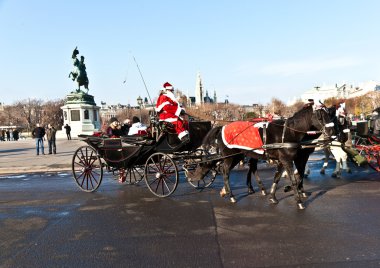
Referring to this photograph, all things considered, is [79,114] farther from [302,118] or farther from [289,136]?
[302,118]

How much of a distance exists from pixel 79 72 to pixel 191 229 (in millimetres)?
39525

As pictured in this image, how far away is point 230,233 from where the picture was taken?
A: 5.67 meters

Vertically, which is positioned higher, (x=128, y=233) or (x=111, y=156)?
(x=111, y=156)

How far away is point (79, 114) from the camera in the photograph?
40219mm

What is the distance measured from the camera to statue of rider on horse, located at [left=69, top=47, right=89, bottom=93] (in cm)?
4241

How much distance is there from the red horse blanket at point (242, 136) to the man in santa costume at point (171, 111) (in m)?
0.94

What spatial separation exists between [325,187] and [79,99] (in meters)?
36.1

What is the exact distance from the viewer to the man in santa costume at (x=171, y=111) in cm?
841

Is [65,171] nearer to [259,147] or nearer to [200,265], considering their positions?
[259,147]

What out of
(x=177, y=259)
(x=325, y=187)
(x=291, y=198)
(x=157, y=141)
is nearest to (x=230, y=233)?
(x=177, y=259)

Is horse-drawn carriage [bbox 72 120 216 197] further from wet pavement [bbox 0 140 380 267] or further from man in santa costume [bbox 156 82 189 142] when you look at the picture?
wet pavement [bbox 0 140 380 267]

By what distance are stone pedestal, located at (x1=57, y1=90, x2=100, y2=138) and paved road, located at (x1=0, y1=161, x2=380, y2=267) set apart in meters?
31.8

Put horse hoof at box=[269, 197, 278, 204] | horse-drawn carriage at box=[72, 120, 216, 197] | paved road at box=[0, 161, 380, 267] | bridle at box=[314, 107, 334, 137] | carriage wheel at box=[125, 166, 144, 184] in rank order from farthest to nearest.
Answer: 1. carriage wheel at box=[125, 166, 144, 184]
2. horse-drawn carriage at box=[72, 120, 216, 197]
3. horse hoof at box=[269, 197, 278, 204]
4. bridle at box=[314, 107, 334, 137]
5. paved road at box=[0, 161, 380, 267]

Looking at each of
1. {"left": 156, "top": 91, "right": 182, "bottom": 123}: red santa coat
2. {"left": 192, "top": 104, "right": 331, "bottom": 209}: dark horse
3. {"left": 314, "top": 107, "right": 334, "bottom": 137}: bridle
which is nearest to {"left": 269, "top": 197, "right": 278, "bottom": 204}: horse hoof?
{"left": 192, "top": 104, "right": 331, "bottom": 209}: dark horse
